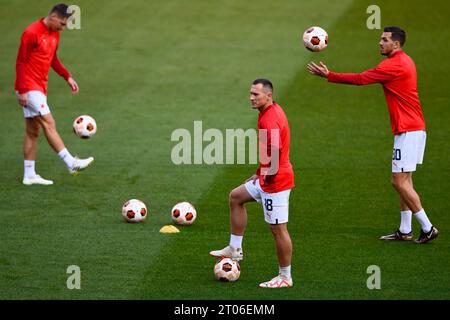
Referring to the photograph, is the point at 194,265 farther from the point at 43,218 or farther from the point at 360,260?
the point at 43,218

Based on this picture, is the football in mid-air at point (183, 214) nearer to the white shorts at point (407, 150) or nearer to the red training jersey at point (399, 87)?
the white shorts at point (407, 150)

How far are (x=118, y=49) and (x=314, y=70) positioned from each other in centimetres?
1327

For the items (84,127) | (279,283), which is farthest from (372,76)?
(84,127)

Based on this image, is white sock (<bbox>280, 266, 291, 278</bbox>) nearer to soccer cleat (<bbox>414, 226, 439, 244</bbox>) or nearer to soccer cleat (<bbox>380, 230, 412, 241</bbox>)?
soccer cleat (<bbox>380, 230, 412, 241</bbox>)

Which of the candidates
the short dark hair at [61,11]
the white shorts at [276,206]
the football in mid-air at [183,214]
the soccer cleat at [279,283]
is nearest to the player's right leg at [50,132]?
the short dark hair at [61,11]

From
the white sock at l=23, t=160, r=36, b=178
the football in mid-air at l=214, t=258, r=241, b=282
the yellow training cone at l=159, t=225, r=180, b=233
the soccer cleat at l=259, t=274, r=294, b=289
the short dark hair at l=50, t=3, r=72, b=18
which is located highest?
the short dark hair at l=50, t=3, r=72, b=18

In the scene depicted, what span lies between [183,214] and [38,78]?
4.14m

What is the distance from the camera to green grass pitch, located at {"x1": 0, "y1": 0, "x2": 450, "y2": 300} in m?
11.7

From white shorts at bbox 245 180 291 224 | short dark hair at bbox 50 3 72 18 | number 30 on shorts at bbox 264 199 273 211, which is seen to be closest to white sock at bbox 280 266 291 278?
white shorts at bbox 245 180 291 224

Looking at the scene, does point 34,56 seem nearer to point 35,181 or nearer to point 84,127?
point 84,127

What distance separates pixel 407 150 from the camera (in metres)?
12.8

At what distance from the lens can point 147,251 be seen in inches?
492

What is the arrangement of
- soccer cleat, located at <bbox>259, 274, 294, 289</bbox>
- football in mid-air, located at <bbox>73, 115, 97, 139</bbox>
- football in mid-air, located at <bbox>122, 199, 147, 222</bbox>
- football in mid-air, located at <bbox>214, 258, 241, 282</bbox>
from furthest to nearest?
football in mid-air, located at <bbox>73, 115, 97, 139</bbox> → football in mid-air, located at <bbox>122, 199, 147, 222</bbox> → football in mid-air, located at <bbox>214, 258, 241, 282</bbox> → soccer cleat, located at <bbox>259, 274, 294, 289</bbox>

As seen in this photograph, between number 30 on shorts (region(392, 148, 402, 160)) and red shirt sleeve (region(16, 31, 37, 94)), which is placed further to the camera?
red shirt sleeve (region(16, 31, 37, 94))
